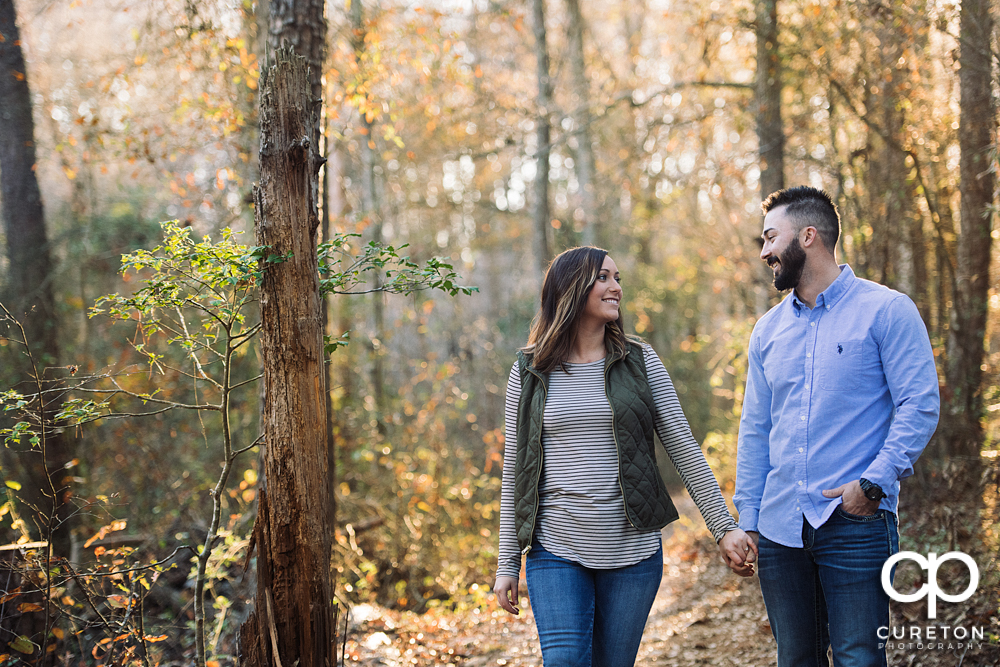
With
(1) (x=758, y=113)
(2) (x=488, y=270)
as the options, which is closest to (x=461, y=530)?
(1) (x=758, y=113)

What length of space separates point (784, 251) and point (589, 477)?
47.9 inches

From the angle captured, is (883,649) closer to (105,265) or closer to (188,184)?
(188,184)

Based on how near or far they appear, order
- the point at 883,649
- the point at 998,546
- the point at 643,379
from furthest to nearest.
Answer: the point at 998,546
the point at 643,379
the point at 883,649

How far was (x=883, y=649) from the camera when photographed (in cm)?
241

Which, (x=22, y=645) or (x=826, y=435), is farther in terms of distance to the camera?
(x=22, y=645)

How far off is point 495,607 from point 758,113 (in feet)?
18.5

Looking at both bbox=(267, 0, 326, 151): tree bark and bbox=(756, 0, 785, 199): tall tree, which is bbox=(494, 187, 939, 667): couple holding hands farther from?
bbox=(756, 0, 785, 199): tall tree

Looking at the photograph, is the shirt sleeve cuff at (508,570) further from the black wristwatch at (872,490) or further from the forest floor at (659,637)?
the forest floor at (659,637)

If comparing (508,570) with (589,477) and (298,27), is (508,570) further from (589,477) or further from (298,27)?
(298,27)

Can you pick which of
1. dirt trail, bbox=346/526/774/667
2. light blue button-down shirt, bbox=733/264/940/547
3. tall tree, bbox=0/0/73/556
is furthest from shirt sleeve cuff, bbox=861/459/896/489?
tall tree, bbox=0/0/73/556

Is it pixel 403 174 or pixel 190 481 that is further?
pixel 403 174

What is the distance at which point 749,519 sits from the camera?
9.34ft

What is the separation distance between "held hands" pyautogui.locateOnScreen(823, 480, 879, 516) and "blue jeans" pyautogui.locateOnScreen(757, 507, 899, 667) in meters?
0.06

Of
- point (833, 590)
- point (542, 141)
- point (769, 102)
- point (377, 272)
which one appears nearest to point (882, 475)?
point (833, 590)
